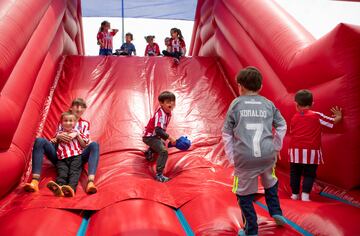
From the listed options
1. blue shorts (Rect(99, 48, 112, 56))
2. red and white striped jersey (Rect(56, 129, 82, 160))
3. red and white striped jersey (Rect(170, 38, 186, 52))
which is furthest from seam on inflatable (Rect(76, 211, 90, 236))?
blue shorts (Rect(99, 48, 112, 56))

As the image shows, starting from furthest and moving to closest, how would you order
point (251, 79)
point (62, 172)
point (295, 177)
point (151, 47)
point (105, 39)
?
point (151, 47)
point (105, 39)
point (62, 172)
point (295, 177)
point (251, 79)

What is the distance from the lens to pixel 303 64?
100.0 inches

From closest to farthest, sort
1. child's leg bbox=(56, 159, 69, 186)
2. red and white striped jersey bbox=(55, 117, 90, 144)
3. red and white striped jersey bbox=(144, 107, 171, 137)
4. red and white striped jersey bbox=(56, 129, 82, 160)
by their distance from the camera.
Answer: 1. child's leg bbox=(56, 159, 69, 186)
2. red and white striped jersey bbox=(56, 129, 82, 160)
3. red and white striped jersey bbox=(55, 117, 90, 144)
4. red and white striped jersey bbox=(144, 107, 171, 137)

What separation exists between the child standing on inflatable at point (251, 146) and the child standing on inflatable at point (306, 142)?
532 millimetres

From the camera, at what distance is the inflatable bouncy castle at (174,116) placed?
1736 millimetres

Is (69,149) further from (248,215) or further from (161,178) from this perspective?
(248,215)

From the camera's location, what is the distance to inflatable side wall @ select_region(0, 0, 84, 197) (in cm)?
215

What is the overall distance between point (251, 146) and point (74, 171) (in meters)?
1.28

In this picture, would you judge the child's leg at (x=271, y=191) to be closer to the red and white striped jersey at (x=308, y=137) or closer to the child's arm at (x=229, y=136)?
the child's arm at (x=229, y=136)

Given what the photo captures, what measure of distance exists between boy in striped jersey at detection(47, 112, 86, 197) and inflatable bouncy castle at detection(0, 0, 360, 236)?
9 cm

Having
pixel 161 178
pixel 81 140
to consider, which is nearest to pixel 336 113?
pixel 161 178

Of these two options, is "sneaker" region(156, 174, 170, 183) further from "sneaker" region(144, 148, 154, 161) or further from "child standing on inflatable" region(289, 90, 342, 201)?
"child standing on inflatable" region(289, 90, 342, 201)

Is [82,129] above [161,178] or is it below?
above

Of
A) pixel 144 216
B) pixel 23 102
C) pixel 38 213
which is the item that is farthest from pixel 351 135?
pixel 23 102
